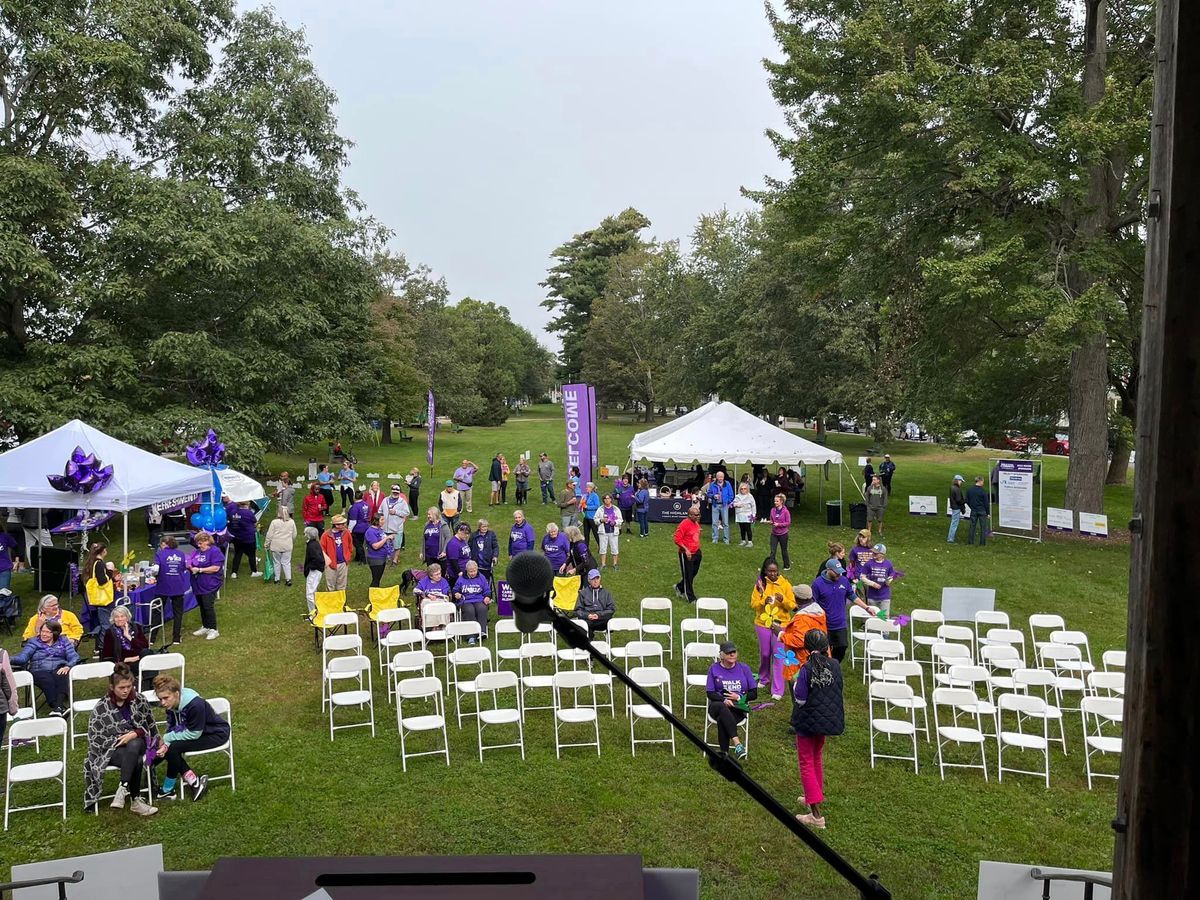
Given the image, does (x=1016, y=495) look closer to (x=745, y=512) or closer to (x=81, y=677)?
(x=745, y=512)

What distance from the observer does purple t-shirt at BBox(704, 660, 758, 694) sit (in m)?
7.19

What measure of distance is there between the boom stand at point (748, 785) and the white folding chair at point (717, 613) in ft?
26.4

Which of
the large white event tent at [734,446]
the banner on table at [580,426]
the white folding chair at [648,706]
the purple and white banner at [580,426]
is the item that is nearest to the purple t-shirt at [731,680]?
the white folding chair at [648,706]

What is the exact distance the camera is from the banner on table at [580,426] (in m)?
17.4

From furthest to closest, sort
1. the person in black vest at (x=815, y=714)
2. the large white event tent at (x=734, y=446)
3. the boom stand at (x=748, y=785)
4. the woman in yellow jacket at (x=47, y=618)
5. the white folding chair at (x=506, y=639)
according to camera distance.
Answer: the large white event tent at (x=734, y=446), the white folding chair at (x=506, y=639), the woman in yellow jacket at (x=47, y=618), the person in black vest at (x=815, y=714), the boom stand at (x=748, y=785)

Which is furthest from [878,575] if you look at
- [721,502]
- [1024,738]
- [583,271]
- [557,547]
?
[583,271]

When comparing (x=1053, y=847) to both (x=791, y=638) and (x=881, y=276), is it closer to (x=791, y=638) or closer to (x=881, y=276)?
(x=791, y=638)

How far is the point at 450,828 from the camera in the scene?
6109 millimetres

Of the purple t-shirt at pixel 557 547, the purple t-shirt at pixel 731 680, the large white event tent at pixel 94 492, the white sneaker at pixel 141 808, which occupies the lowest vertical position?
the white sneaker at pixel 141 808

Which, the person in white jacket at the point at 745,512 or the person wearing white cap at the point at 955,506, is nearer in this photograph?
the person in white jacket at the point at 745,512

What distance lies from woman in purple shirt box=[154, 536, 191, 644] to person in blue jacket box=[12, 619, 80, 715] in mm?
2239

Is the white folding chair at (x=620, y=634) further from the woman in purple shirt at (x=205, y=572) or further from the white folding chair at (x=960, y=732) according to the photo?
the woman in purple shirt at (x=205, y=572)

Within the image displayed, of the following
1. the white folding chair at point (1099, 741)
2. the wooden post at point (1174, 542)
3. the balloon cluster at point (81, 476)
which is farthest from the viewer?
the balloon cluster at point (81, 476)

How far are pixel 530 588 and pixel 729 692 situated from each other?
6.06 m
